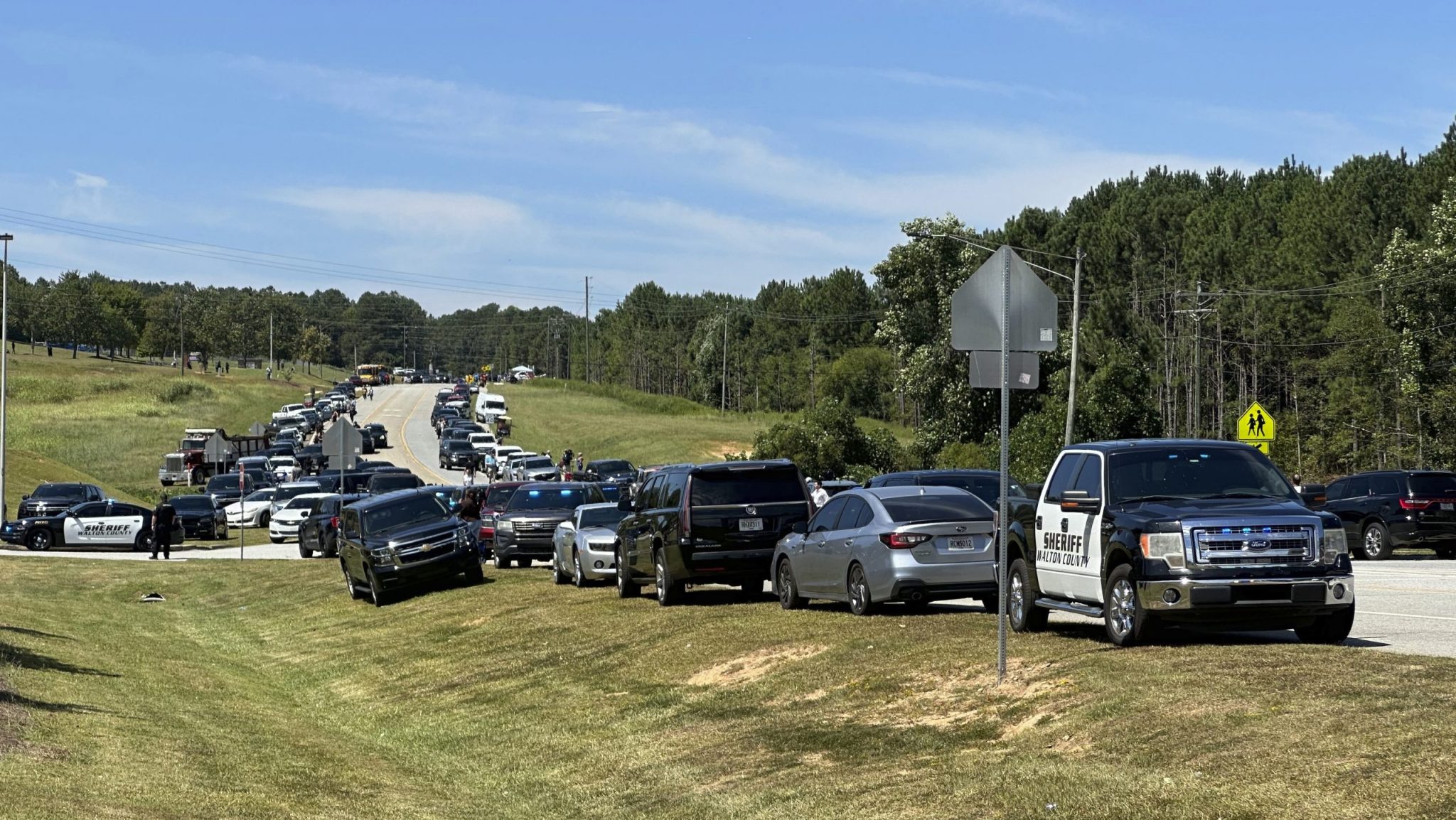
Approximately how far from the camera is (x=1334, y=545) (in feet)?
45.3

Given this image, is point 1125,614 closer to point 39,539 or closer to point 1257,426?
point 1257,426

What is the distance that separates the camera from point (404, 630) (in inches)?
1010

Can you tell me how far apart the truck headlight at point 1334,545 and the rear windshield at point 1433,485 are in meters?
20.9

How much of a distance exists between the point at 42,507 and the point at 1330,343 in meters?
60.5

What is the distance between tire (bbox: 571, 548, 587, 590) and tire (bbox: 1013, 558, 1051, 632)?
13.1 meters

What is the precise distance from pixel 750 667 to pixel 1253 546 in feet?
18.6

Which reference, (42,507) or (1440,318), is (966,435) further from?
(42,507)

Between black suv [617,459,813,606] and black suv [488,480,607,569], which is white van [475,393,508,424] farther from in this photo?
black suv [617,459,813,606]

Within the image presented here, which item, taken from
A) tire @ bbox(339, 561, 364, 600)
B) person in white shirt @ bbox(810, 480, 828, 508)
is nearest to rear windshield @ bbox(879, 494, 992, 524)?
tire @ bbox(339, 561, 364, 600)

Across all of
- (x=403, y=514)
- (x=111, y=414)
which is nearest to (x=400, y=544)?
(x=403, y=514)

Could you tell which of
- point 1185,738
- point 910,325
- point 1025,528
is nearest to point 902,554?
point 1025,528

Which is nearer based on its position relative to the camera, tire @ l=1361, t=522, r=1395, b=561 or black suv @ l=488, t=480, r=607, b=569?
tire @ l=1361, t=522, r=1395, b=561

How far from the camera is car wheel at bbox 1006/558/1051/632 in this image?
641 inches

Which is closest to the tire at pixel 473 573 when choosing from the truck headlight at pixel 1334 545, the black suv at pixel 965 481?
the black suv at pixel 965 481
